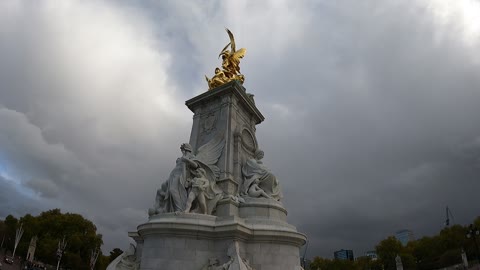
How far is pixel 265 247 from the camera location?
41.2 ft

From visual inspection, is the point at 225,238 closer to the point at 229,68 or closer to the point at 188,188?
the point at 188,188

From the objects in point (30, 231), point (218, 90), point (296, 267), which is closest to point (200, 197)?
point (296, 267)

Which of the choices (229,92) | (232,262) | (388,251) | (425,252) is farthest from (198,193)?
(425,252)

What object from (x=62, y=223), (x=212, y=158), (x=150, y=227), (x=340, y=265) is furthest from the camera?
(x=340, y=265)

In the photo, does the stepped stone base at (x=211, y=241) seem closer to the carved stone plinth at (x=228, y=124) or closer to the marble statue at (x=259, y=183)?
the marble statue at (x=259, y=183)

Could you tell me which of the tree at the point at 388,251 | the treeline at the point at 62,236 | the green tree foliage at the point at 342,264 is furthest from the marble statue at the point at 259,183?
the green tree foliage at the point at 342,264

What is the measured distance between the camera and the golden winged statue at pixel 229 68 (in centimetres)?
1869

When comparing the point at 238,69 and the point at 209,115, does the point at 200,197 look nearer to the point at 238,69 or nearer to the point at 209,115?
the point at 209,115

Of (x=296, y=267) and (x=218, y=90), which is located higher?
(x=218, y=90)

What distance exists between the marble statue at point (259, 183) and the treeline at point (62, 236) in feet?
134

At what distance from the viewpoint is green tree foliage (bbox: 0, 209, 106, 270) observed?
4672 centimetres

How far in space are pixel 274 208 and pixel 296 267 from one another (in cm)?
235

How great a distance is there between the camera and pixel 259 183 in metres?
14.9

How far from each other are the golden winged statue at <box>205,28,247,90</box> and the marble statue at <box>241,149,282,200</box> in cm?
538
